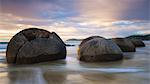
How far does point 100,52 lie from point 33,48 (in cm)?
218

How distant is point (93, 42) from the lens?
29.0 feet

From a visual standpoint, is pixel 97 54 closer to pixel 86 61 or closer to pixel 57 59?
pixel 86 61

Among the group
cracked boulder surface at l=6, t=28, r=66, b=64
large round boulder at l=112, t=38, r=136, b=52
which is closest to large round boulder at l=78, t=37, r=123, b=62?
cracked boulder surface at l=6, t=28, r=66, b=64

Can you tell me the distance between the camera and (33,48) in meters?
8.23

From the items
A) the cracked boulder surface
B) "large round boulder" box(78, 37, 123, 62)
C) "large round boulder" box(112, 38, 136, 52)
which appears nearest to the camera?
the cracked boulder surface

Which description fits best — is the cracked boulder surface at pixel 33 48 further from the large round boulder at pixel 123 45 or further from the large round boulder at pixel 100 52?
the large round boulder at pixel 123 45

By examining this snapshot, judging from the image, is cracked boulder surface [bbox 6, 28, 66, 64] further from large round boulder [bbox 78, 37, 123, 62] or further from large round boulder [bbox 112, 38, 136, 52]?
large round boulder [bbox 112, 38, 136, 52]

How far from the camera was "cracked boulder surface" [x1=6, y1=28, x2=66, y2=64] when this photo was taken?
8.15 m

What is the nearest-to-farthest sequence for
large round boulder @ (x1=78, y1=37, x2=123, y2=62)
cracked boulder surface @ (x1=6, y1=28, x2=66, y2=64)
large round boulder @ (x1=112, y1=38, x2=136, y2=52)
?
cracked boulder surface @ (x1=6, y1=28, x2=66, y2=64) → large round boulder @ (x1=78, y1=37, x2=123, y2=62) → large round boulder @ (x1=112, y1=38, x2=136, y2=52)

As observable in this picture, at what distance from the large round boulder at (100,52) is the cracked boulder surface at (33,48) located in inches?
39.1

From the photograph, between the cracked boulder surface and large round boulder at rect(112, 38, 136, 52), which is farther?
large round boulder at rect(112, 38, 136, 52)

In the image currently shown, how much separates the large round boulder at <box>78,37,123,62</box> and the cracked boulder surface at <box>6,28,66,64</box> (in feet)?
3.26

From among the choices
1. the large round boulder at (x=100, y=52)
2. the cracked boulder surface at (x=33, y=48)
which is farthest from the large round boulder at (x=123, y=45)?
the cracked boulder surface at (x=33, y=48)

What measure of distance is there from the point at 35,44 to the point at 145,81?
4.47 meters
